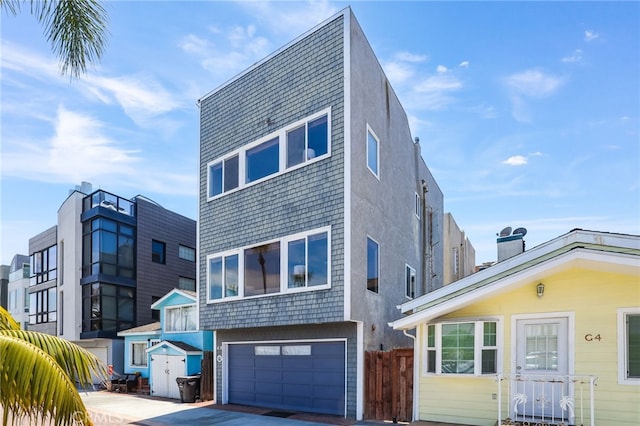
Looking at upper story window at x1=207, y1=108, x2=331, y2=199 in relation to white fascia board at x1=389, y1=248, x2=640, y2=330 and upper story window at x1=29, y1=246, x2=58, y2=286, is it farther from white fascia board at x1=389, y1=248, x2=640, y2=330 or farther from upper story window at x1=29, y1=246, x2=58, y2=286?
upper story window at x1=29, y1=246, x2=58, y2=286

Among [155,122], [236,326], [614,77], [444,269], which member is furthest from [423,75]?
[444,269]

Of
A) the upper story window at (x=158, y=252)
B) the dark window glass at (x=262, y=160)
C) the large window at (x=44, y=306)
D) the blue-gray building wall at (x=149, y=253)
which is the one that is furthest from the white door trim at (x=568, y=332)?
the large window at (x=44, y=306)

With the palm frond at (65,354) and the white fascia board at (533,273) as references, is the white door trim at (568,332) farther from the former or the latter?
the palm frond at (65,354)

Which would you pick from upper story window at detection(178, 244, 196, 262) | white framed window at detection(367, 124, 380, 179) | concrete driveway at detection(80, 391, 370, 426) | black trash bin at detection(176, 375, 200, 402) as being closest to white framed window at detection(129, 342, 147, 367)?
concrete driveway at detection(80, 391, 370, 426)

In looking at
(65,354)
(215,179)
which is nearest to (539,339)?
(65,354)

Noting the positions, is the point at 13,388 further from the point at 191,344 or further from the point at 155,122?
the point at 191,344

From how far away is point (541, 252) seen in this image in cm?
873

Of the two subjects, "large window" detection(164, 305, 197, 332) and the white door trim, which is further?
"large window" detection(164, 305, 197, 332)

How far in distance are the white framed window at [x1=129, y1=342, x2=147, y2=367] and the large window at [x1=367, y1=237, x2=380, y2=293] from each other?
507 inches

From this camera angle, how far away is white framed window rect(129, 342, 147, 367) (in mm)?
20625

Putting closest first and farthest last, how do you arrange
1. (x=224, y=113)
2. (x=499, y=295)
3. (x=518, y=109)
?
(x=499, y=295), (x=518, y=109), (x=224, y=113)

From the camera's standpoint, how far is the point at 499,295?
368 inches

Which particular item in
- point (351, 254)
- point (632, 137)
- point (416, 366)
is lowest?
point (416, 366)

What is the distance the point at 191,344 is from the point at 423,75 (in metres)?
12.7
